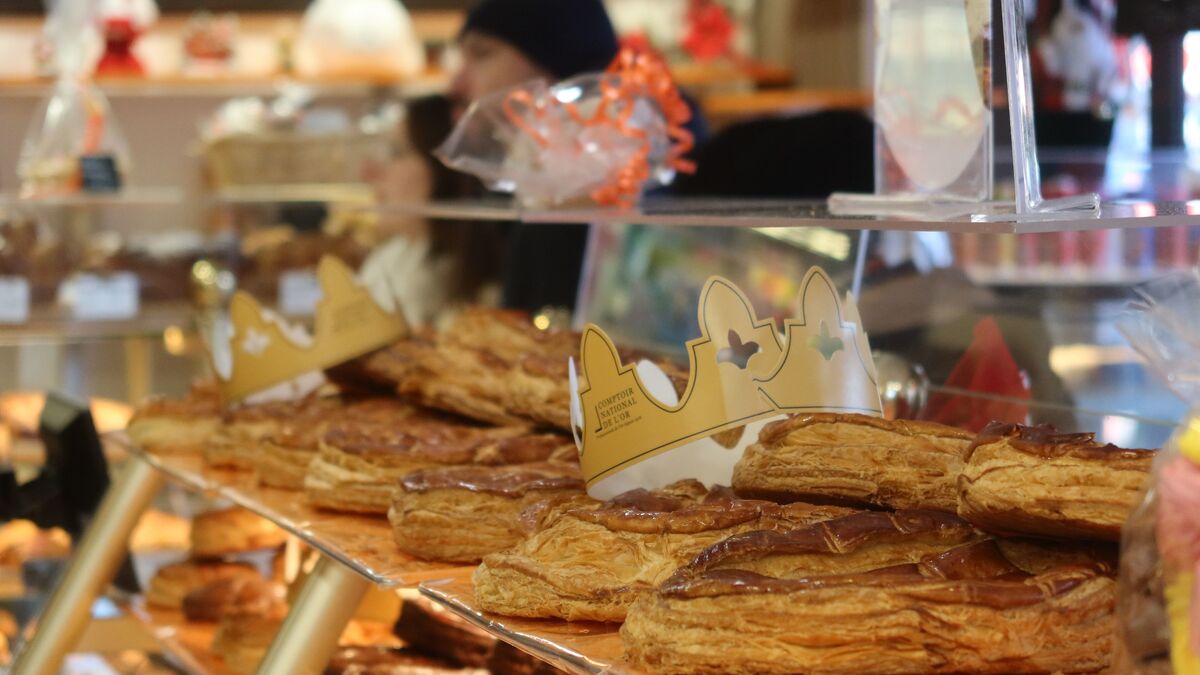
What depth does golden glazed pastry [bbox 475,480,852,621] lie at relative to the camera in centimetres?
126

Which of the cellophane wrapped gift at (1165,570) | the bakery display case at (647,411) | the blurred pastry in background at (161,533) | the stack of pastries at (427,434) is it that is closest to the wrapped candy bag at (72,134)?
the bakery display case at (647,411)

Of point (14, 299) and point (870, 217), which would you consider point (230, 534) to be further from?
point (870, 217)

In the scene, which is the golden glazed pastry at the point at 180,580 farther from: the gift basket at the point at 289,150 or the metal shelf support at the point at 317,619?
the gift basket at the point at 289,150

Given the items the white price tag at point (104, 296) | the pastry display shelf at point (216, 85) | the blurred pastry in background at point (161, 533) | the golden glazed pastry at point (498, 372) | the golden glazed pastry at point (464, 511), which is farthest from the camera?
the pastry display shelf at point (216, 85)

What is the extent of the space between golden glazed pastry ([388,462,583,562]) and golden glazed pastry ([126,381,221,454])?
0.83m

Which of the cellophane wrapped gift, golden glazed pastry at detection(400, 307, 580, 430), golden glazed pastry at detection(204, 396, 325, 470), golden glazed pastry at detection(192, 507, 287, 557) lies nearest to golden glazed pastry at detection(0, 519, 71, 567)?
golden glazed pastry at detection(192, 507, 287, 557)

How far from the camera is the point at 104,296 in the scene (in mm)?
3305

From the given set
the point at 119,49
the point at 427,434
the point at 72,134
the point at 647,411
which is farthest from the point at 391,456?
the point at 119,49

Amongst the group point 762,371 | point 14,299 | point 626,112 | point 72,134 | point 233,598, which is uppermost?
point 626,112

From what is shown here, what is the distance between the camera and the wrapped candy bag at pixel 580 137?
2.03 m

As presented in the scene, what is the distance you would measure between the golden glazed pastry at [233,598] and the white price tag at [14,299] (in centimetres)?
99

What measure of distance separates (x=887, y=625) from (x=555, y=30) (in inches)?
98.4

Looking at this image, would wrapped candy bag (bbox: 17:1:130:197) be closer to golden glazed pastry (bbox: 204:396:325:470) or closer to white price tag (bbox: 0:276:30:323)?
white price tag (bbox: 0:276:30:323)

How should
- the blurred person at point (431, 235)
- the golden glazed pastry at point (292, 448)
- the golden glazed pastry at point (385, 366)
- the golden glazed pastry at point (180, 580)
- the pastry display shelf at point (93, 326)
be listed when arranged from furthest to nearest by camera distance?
the blurred person at point (431, 235), the pastry display shelf at point (93, 326), the golden glazed pastry at point (180, 580), the golden glazed pastry at point (385, 366), the golden glazed pastry at point (292, 448)
